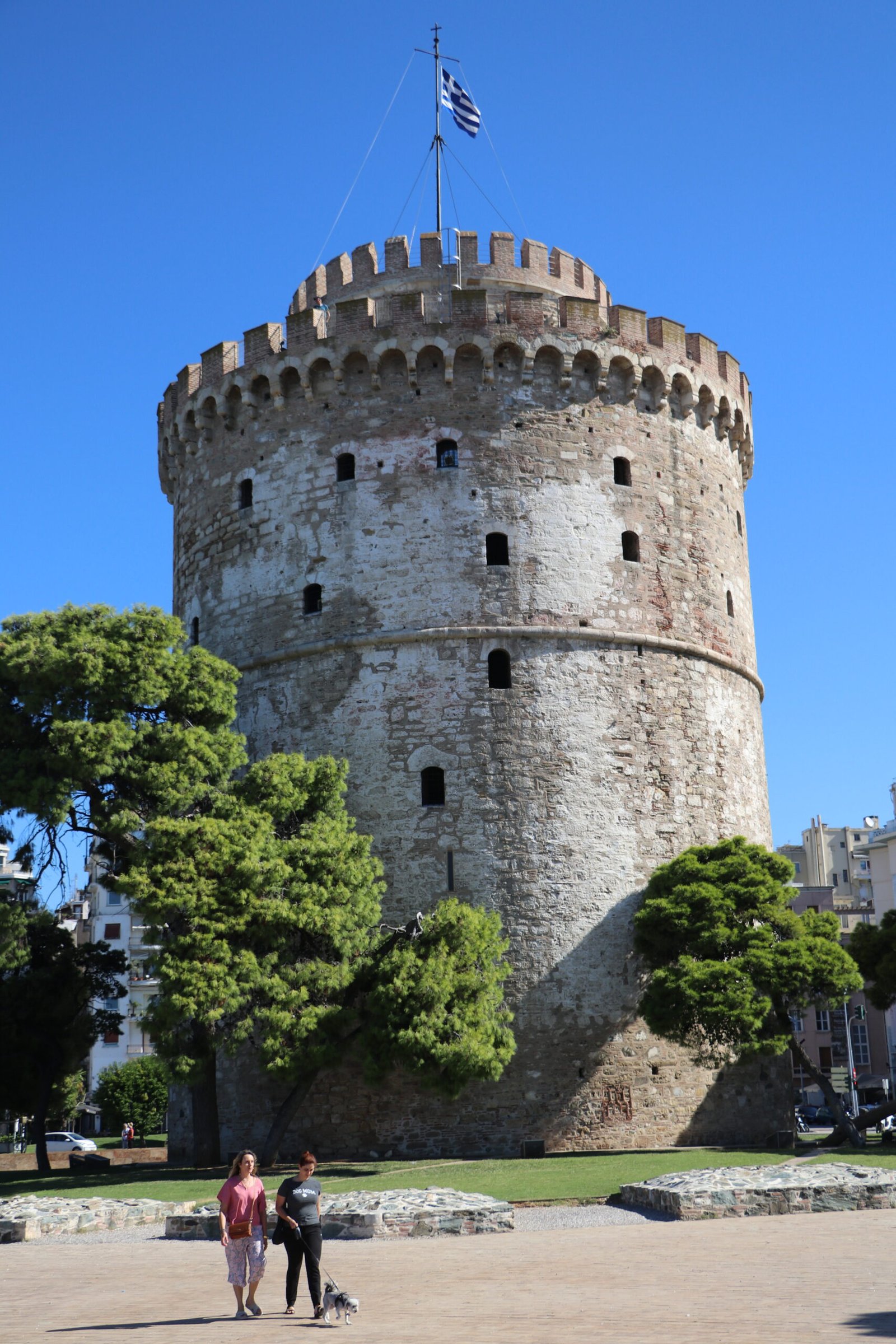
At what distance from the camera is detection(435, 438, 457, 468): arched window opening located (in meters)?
22.0

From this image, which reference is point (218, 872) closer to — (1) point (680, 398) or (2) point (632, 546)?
(2) point (632, 546)

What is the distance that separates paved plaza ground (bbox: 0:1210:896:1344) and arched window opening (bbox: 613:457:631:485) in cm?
1302

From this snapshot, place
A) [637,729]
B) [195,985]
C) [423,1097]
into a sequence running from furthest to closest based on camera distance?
[637,729]
[423,1097]
[195,985]

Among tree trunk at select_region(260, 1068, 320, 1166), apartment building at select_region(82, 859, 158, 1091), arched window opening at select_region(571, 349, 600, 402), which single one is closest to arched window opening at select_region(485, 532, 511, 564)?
arched window opening at select_region(571, 349, 600, 402)

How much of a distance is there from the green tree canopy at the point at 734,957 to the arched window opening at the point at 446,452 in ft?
23.2

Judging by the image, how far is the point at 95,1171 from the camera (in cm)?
2081

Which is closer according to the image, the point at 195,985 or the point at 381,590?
the point at 195,985

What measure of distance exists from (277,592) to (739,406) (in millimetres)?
9078

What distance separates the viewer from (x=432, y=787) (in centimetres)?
2080

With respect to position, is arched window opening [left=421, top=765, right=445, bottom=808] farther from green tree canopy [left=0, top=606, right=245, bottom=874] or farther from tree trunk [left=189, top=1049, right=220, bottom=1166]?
tree trunk [left=189, top=1049, right=220, bottom=1166]

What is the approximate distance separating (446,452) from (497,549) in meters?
1.80

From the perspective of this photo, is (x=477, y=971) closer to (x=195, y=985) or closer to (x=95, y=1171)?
(x=195, y=985)

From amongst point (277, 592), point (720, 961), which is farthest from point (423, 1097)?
point (277, 592)

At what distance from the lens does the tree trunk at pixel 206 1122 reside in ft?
61.2
